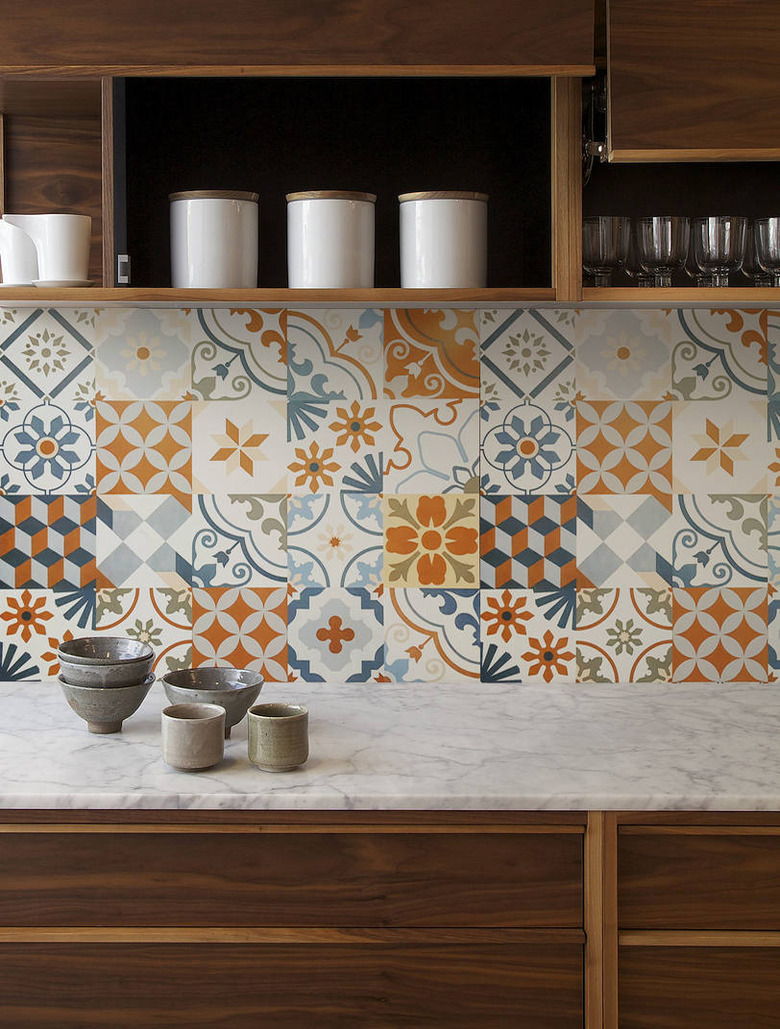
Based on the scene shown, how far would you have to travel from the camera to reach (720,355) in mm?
2113

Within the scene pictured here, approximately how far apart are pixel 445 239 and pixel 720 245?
52 cm

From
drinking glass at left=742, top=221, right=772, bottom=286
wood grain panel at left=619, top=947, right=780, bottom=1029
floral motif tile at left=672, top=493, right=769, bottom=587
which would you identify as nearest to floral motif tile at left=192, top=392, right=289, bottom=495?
floral motif tile at left=672, top=493, right=769, bottom=587

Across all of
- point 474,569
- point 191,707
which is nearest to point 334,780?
point 191,707

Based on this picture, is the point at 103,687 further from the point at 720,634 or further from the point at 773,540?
the point at 773,540

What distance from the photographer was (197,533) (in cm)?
213

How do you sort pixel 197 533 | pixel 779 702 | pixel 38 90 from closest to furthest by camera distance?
pixel 38 90
pixel 779 702
pixel 197 533

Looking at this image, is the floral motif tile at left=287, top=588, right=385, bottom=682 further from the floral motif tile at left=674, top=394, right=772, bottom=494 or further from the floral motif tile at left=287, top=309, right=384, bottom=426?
the floral motif tile at left=674, top=394, right=772, bottom=494

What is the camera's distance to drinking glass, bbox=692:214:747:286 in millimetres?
1878

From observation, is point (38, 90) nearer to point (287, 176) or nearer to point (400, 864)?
point (287, 176)

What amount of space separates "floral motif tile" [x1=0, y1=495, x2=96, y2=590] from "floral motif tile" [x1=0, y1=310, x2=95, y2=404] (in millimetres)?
236

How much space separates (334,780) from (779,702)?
972 mm

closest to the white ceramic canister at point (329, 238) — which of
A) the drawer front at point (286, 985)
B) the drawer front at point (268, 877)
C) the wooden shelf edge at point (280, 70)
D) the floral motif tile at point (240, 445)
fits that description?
the wooden shelf edge at point (280, 70)

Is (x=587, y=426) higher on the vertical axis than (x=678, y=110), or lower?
lower

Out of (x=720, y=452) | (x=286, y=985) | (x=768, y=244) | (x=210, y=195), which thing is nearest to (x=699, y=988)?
(x=286, y=985)
